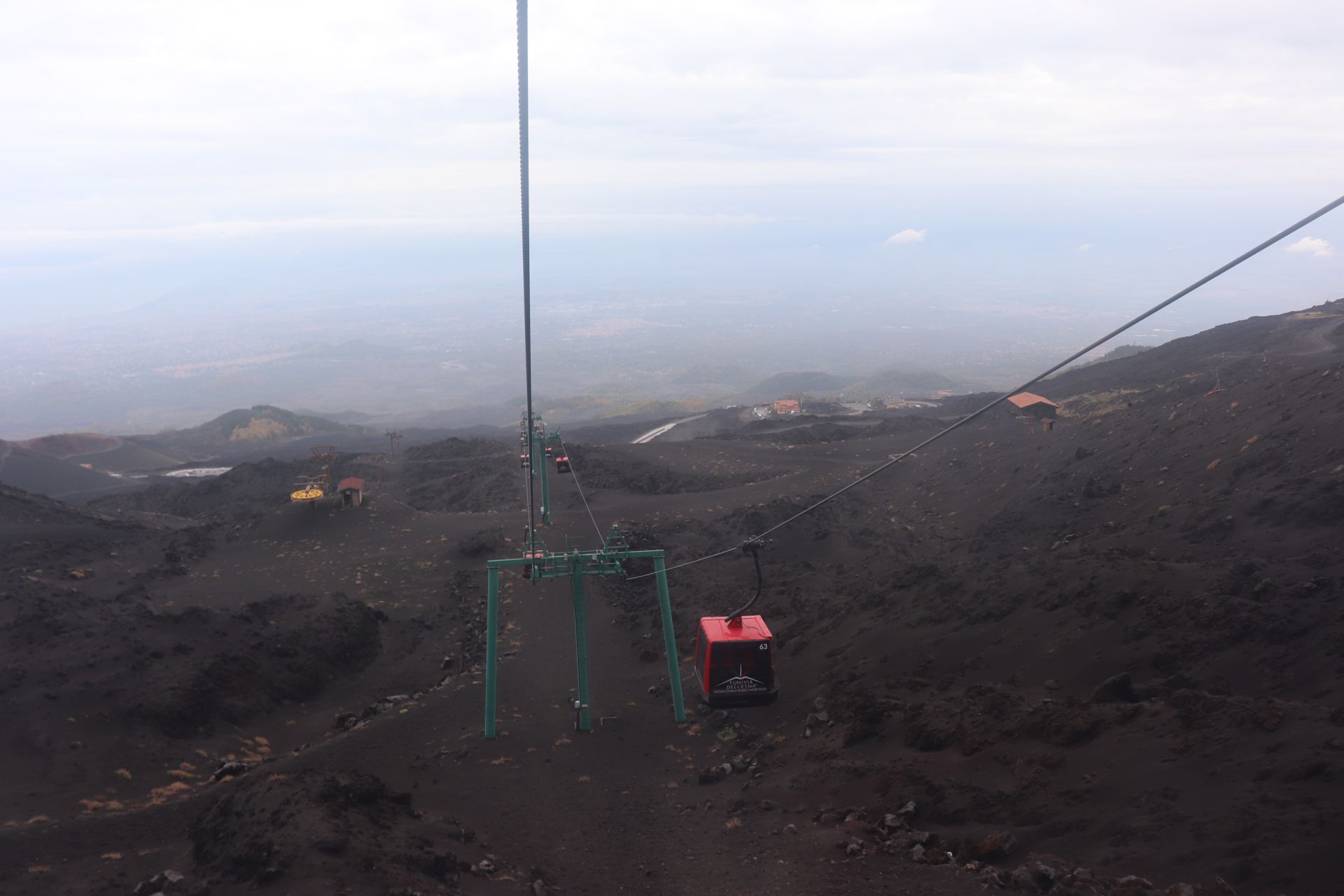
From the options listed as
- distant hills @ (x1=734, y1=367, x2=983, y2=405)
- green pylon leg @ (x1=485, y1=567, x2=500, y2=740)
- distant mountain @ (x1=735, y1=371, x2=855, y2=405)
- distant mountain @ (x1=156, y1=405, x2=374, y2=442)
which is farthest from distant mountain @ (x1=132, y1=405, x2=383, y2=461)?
green pylon leg @ (x1=485, y1=567, x2=500, y2=740)

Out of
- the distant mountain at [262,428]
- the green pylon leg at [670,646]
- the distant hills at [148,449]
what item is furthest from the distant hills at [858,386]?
the green pylon leg at [670,646]

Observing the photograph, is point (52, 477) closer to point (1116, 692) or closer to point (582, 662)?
point (582, 662)

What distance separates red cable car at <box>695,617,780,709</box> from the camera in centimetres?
1402

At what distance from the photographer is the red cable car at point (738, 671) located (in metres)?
14.0

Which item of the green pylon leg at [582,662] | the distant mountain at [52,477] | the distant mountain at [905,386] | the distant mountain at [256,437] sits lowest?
the green pylon leg at [582,662]

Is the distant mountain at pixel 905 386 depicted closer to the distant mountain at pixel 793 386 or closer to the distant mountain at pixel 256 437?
the distant mountain at pixel 793 386

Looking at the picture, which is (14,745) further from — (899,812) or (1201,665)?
(1201,665)

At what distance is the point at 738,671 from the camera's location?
14.1 meters

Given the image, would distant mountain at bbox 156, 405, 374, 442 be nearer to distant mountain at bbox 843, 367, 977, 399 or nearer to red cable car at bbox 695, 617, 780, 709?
distant mountain at bbox 843, 367, 977, 399

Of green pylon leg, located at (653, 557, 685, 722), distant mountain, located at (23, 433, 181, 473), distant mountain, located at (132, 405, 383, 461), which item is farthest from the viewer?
distant mountain, located at (132, 405, 383, 461)

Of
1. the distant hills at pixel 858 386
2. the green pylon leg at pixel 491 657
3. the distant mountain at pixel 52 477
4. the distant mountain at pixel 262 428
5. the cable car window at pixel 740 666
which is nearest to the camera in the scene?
the cable car window at pixel 740 666

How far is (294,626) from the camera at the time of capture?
23719mm

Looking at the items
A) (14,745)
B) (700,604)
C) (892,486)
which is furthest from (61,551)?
(892,486)

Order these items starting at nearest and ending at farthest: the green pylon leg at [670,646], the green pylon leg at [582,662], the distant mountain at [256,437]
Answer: the green pylon leg at [670,646] < the green pylon leg at [582,662] < the distant mountain at [256,437]
